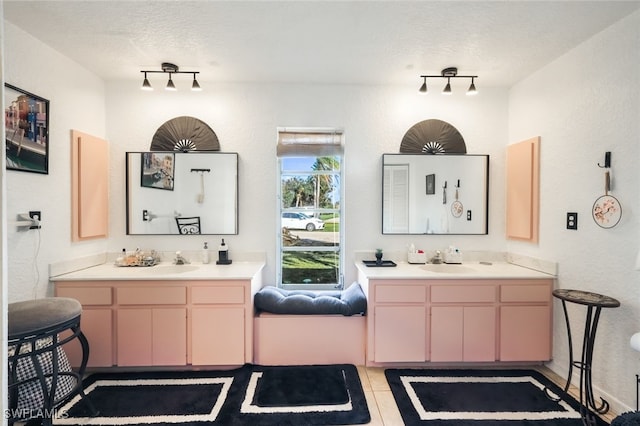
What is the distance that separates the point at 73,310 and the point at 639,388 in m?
3.51

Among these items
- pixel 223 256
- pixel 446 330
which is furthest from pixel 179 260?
pixel 446 330

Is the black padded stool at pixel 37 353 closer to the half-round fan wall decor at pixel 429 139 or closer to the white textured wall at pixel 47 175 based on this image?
the white textured wall at pixel 47 175

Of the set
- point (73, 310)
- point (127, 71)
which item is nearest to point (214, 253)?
point (73, 310)

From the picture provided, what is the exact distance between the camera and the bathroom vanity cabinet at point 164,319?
2.33 m

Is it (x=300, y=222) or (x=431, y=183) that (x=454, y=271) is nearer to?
(x=431, y=183)

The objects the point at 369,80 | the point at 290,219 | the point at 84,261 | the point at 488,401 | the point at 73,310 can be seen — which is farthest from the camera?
the point at 290,219

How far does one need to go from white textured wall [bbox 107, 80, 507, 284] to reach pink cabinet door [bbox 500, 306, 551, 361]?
2.49ft

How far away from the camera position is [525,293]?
245cm

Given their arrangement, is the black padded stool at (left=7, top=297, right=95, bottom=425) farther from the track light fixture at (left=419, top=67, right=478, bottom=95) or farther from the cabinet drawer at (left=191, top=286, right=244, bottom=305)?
the track light fixture at (left=419, top=67, right=478, bottom=95)

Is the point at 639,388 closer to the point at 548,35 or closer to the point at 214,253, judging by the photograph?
the point at 548,35

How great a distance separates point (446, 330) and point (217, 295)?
1920mm

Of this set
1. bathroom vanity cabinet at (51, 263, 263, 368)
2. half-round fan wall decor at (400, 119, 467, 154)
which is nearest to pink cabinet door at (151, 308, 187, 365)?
bathroom vanity cabinet at (51, 263, 263, 368)

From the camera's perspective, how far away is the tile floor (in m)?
1.91

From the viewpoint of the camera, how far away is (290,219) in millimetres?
3107
